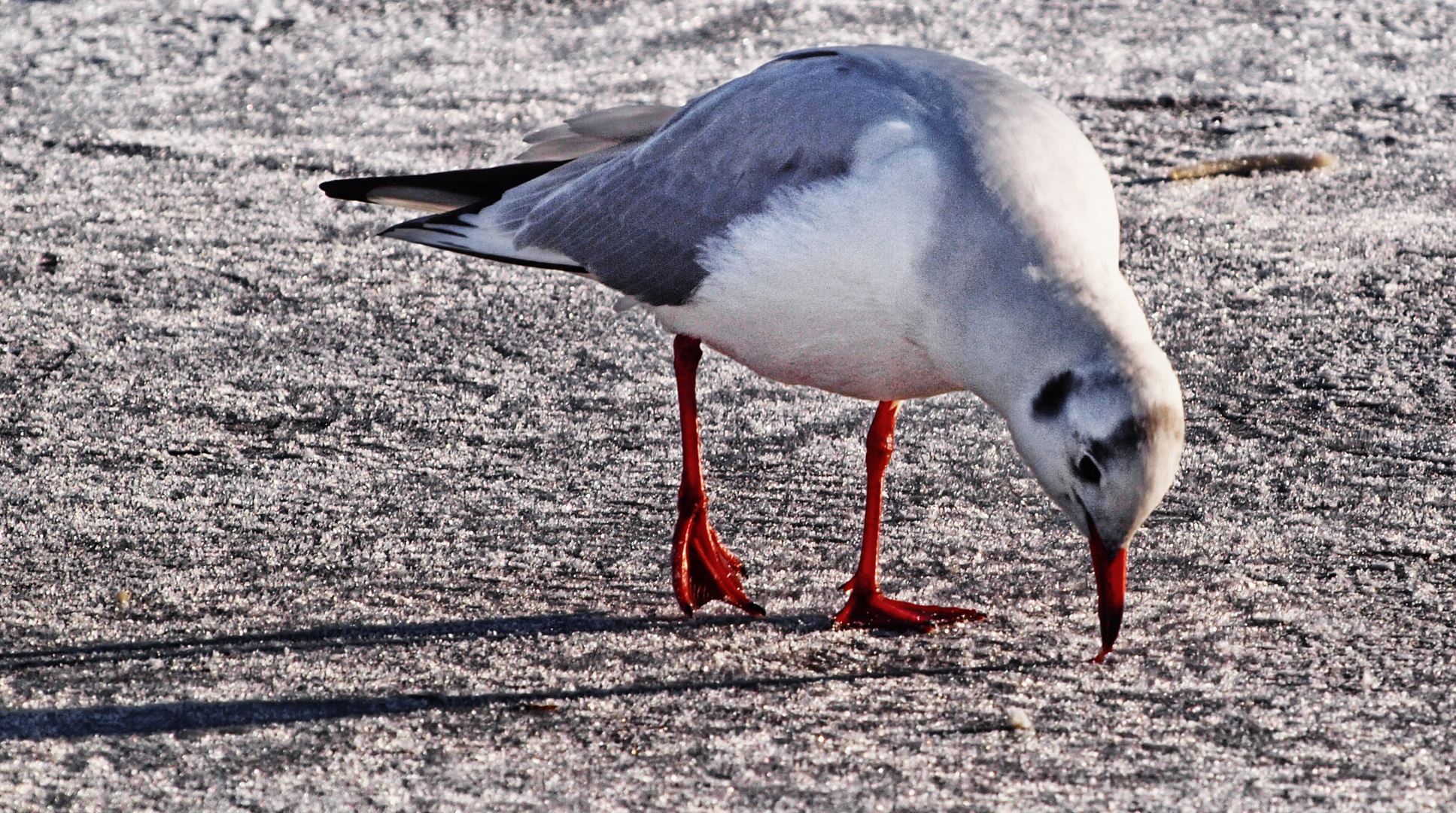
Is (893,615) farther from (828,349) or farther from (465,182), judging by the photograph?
(465,182)

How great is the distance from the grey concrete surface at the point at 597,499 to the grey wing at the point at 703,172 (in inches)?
28.1

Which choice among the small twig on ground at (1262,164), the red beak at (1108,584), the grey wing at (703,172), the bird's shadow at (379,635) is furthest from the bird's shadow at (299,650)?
the small twig on ground at (1262,164)

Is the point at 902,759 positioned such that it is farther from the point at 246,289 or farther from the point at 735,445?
the point at 246,289

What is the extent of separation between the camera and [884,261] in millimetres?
3697

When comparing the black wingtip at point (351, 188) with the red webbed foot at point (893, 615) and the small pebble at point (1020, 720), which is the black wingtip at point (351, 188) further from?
the small pebble at point (1020, 720)

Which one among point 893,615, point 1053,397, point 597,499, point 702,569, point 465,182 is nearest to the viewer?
point 1053,397

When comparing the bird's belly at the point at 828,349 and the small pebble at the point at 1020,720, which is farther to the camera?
the bird's belly at the point at 828,349

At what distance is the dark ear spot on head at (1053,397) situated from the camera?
A: 3416mm

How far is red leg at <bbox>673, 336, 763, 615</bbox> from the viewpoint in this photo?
163 inches

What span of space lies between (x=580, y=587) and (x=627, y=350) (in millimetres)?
1570

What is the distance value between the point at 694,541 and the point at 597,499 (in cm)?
52

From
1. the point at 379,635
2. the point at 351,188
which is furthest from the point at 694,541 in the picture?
the point at 351,188

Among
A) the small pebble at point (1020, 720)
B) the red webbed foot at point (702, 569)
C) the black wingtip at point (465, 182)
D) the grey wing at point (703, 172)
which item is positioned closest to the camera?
the small pebble at point (1020, 720)

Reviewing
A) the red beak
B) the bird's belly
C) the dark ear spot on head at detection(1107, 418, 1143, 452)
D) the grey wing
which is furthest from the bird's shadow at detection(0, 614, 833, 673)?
the dark ear spot on head at detection(1107, 418, 1143, 452)
